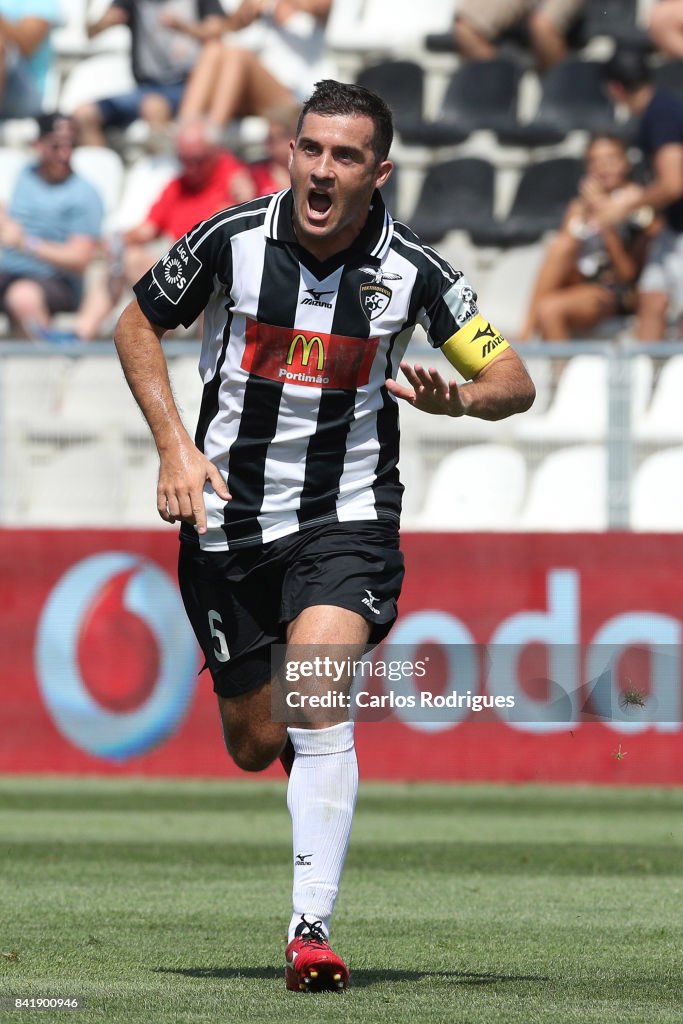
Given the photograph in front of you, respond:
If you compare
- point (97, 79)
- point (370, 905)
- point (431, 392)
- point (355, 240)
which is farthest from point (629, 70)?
point (431, 392)

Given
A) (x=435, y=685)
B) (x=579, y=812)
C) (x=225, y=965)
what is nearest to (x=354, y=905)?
(x=435, y=685)

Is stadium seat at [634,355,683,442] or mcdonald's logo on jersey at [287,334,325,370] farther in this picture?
stadium seat at [634,355,683,442]

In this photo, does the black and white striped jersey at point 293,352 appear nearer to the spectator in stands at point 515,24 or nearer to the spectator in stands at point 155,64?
the spectator in stands at point 155,64

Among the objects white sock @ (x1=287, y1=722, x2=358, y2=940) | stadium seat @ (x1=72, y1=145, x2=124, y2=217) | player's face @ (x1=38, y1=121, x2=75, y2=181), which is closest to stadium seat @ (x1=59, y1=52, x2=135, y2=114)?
stadium seat @ (x1=72, y1=145, x2=124, y2=217)

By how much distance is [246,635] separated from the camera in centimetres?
518

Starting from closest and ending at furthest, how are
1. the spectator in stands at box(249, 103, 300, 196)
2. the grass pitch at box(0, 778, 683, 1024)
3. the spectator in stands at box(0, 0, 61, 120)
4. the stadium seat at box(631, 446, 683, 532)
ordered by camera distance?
the grass pitch at box(0, 778, 683, 1024) → the stadium seat at box(631, 446, 683, 532) → the spectator in stands at box(249, 103, 300, 196) → the spectator in stands at box(0, 0, 61, 120)

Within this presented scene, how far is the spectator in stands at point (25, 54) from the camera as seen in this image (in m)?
16.5

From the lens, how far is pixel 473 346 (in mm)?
5133

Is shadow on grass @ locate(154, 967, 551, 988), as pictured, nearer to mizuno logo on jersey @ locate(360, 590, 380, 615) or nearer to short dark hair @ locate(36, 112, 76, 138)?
mizuno logo on jersey @ locate(360, 590, 380, 615)

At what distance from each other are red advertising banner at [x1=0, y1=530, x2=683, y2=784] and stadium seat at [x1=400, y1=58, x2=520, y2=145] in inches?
211

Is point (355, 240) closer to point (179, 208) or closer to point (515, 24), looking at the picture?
point (179, 208)

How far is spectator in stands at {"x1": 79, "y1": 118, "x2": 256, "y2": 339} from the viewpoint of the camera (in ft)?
44.0

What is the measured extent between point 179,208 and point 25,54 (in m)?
3.79

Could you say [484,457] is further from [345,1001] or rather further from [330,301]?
[345,1001]
